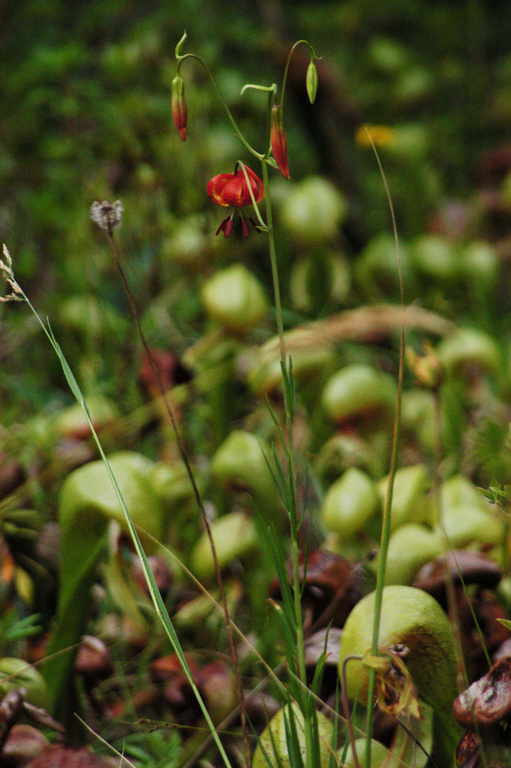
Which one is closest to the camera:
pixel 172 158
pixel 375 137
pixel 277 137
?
pixel 277 137

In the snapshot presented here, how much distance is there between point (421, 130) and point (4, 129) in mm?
840

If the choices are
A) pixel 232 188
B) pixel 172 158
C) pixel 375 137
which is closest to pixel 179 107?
pixel 232 188

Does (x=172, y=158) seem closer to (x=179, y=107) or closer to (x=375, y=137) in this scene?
(x=375, y=137)

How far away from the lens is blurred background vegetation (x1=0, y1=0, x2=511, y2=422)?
1483mm

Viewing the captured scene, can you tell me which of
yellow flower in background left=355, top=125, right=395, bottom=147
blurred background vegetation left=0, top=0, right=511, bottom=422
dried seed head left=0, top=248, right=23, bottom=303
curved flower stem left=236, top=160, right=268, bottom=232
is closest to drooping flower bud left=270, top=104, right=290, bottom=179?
curved flower stem left=236, top=160, right=268, bottom=232

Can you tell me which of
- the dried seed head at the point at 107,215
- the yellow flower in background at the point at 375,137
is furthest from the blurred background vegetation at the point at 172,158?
the dried seed head at the point at 107,215

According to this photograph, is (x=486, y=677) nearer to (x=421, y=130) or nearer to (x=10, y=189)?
(x=10, y=189)

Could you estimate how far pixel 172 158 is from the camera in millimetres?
1517

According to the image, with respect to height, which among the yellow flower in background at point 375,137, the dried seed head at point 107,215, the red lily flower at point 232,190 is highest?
the red lily flower at point 232,190

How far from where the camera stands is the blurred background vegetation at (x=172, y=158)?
1483 millimetres

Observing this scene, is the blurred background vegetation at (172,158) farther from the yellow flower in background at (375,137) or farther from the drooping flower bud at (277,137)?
the drooping flower bud at (277,137)

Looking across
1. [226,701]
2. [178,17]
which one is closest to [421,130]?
[178,17]

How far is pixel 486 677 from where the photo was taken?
536 millimetres

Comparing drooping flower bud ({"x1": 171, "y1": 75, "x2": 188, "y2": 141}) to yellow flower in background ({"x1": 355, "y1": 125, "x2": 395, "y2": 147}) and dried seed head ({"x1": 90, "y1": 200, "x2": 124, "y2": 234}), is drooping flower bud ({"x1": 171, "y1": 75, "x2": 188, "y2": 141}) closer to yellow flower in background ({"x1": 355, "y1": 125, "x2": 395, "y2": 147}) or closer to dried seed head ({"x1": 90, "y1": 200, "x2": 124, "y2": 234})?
dried seed head ({"x1": 90, "y1": 200, "x2": 124, "y2": 234})
